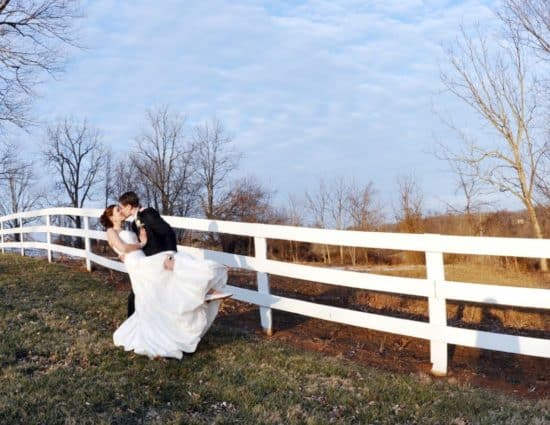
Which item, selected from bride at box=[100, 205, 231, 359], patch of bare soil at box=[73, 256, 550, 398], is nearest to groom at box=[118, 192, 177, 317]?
bride at box=[100, 205, 231, 359]

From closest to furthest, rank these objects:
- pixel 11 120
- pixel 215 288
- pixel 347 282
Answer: pixel 215 288
pixel 347 282
pixel 11 120

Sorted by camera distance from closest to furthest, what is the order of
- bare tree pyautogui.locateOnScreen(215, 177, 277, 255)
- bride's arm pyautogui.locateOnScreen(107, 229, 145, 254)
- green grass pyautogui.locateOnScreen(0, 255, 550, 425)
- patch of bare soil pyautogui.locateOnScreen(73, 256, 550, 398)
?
green grass pyautogui.locateOnScreen(0, 255, 550, 425) → patch of bare soil pyautogui.locateOnScreen(73, 256, 550, 398) → bride's arm pyautogui.locateOnScreen(107, 229, 145, 254) → bare tree pyautogui.locateOnScreen(215, 177, 277, 255)

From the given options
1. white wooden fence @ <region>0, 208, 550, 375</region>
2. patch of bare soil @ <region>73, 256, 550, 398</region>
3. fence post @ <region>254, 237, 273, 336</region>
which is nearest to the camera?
white wooden fence @ <region>0, 208, 550, 375</region>

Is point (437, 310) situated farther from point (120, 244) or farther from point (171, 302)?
point (120, 244)

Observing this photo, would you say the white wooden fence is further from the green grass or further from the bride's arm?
the bride's arm

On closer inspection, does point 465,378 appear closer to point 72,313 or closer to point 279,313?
point 279,313

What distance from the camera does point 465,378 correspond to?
5.62m

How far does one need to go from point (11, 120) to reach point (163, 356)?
18149 millimetres

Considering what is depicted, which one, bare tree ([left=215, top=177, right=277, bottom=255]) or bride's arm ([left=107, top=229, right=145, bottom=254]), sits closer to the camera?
bride's arm ([left=107, top=229, right=145, bottom=254])

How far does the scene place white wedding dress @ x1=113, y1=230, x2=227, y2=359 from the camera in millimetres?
5617

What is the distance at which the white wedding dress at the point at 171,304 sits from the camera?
5617 mm

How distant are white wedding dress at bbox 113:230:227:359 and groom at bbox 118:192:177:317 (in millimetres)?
401

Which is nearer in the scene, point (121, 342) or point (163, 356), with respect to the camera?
point (163, 356)

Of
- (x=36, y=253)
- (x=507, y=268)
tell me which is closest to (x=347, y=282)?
(x=36, y=253)
